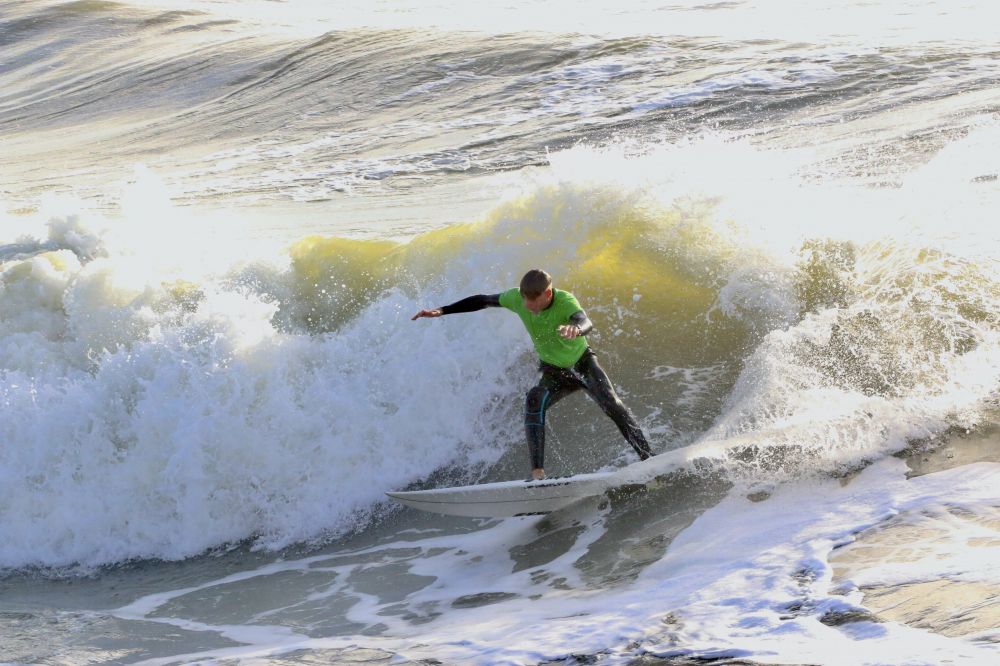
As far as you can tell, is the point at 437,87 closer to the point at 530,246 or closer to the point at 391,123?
the point at 391,123

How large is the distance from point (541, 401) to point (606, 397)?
425 millimetres

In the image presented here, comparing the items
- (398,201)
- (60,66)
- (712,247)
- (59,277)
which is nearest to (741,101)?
(398,201)

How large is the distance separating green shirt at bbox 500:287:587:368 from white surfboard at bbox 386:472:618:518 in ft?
2.56

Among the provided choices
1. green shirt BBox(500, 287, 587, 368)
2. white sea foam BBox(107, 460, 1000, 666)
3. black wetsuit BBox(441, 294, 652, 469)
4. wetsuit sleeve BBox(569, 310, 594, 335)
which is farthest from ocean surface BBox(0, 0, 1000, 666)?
wetsuit sleeve BBox(569, 310, 594, 335)

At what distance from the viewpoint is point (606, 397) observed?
6316 mm

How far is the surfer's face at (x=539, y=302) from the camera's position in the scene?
19.6ft

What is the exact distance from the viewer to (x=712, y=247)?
862 cm

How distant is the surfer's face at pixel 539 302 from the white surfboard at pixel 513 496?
113 cm

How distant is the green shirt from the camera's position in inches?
242

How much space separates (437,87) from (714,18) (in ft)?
25.0

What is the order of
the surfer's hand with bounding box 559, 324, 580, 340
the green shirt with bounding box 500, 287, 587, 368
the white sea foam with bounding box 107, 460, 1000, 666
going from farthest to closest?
the green shirt with bounding box 500, 287, 587, 368, the surfer's hand with bounding box 559, 324, 580, 340, the white sea foam with bounding box 107, 460, 1000, 666

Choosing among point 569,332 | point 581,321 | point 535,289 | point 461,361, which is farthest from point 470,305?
point 461,361

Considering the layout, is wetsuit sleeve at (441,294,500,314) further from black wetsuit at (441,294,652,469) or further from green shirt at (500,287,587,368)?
black wetsuit at (441,294,652,469)

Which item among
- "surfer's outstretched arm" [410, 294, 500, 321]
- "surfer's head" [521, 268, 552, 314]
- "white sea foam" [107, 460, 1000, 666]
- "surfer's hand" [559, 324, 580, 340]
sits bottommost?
"white sea foam" [107, 460, 1000, 666]
